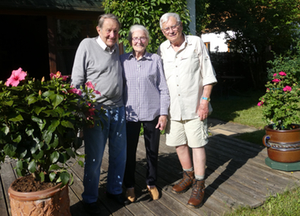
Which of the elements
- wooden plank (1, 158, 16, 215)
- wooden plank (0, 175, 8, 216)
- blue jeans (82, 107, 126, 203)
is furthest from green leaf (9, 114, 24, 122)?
wooden plank (1, 158, 16, 215)

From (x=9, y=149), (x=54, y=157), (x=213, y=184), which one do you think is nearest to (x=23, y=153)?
(x=9, y=149)

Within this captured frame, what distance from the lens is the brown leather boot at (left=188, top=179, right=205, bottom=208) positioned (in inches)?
104

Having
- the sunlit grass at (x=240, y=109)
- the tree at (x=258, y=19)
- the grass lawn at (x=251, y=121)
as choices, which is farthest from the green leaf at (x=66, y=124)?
the tree at (x=258, y=19)

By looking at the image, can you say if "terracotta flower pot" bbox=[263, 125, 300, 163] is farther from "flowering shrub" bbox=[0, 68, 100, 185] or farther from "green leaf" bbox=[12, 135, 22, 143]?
"green leaf" bbox=[12, 135, 22, 143]

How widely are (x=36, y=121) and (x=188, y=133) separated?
1426 millimetres

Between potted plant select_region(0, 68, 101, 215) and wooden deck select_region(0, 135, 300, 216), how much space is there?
70 centimetres

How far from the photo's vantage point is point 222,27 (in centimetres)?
954

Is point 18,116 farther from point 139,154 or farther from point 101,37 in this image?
point 139,154

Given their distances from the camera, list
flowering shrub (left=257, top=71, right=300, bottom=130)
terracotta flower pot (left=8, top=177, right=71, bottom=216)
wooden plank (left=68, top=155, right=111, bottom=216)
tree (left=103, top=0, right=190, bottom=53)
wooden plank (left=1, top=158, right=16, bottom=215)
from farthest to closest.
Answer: tree (left=103, top=0, right=190, bottom=53), flowering shrub (left=257, top=71, right=300, bottom=130), wooden plank (left=1, top=158, right=16, bottom=215), wooden plank (left=68, top=155, right=111, bottom=216), terracotta flower pot (left=8, top=177, right=71, bottom=216)

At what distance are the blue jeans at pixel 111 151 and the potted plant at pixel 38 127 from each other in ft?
1.17

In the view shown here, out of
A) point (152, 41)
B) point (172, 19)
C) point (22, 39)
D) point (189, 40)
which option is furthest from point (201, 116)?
point (22, 39)

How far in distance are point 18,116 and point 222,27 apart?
29.0 ft

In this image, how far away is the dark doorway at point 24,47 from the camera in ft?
26.4

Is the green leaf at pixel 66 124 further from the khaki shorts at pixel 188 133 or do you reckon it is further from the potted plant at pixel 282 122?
the potted plant at pixel 282 122
